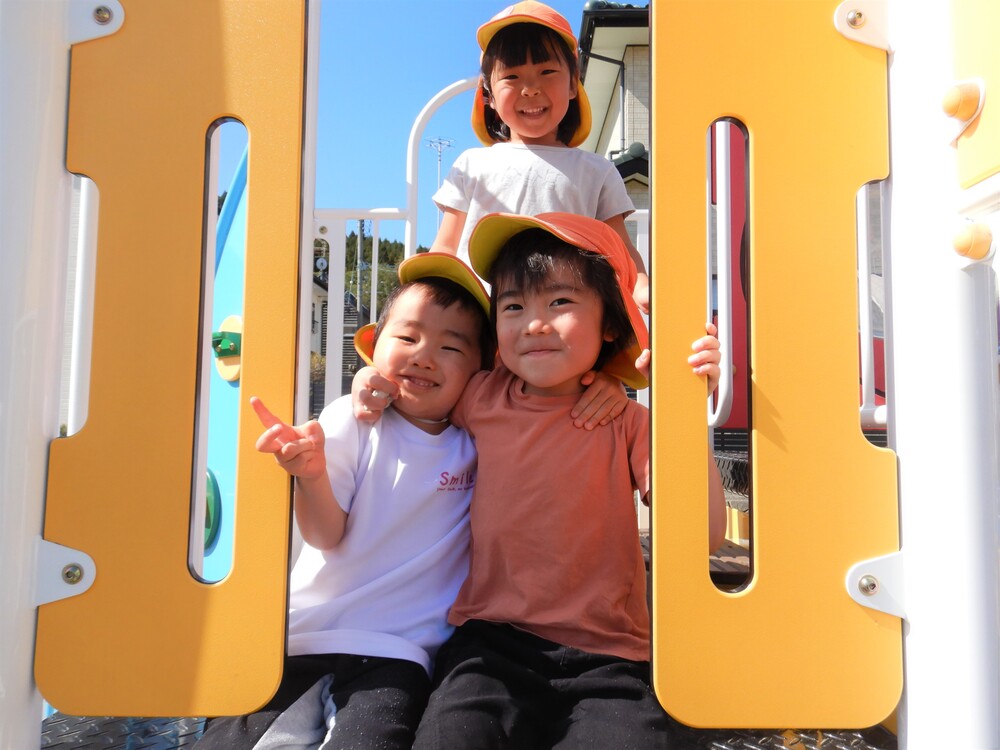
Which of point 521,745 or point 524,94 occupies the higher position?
point 524,94

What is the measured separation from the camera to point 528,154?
6.97ft

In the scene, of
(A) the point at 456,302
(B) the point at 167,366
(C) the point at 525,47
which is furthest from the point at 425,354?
(C) the point at 525,47

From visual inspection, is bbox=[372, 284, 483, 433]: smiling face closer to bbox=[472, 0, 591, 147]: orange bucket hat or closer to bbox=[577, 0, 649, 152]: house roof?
bbox=[472, 0, 591, 147]: orange bucket hat

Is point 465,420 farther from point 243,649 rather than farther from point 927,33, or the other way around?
point 927,33

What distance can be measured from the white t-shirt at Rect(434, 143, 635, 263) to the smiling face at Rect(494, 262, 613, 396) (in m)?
0.69

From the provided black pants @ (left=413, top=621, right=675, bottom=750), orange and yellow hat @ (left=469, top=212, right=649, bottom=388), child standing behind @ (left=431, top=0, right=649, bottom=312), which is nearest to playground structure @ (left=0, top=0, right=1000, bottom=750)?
black pants @ (left=413, top=621, right=675, bottom=750)

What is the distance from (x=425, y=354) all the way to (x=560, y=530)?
0.43 m

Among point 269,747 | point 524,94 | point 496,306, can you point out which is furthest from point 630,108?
point 269,747

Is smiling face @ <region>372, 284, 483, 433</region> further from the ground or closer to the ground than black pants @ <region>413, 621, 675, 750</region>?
further from the ground

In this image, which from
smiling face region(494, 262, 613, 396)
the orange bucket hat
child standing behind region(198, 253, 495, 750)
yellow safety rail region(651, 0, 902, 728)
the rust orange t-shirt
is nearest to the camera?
yellow safety rail region(651, 0, 902, 728)

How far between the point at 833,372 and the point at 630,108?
35.1 ft

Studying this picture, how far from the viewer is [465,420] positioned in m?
1.48

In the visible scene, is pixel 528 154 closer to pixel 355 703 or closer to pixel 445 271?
pixel 445 271

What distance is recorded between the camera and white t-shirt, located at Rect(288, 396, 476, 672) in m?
1.29
